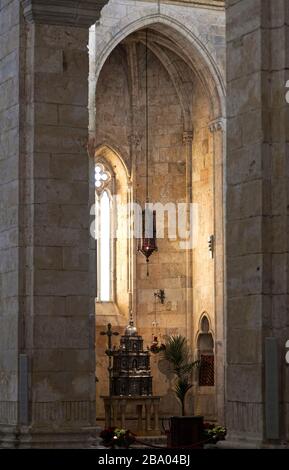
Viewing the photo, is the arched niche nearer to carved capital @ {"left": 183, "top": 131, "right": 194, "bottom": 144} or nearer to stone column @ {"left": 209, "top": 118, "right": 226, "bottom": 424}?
stone column @ {"left": 209, "top": 118, "right": 226, "bottom": 424}

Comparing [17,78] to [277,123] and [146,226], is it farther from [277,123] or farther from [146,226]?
[146,226]

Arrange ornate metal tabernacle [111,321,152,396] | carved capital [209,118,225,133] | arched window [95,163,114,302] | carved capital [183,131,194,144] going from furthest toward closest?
carved capital [183,131,194,144]
arched window [95,163,114,302]
carved capital [209,118,225,133]
ornate metal tabernacle [111,321,152,396]

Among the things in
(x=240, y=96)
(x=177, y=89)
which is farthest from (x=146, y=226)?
(x=240, y=96)

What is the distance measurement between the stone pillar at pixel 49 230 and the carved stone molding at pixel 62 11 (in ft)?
0.03

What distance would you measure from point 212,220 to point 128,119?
3319 mm

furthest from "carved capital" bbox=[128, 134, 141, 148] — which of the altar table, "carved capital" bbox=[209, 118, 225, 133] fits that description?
the altar table

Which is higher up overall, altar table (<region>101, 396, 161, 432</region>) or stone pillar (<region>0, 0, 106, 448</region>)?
stone pillar (<region>0, 0, 106, 448</region>)

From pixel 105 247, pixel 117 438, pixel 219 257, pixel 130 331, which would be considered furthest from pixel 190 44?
pixel 117 438

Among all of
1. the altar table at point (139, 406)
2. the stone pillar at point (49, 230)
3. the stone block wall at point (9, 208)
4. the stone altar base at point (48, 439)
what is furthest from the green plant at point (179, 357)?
the stone altar base at point (48, 439)

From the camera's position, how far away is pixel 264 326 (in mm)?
7863

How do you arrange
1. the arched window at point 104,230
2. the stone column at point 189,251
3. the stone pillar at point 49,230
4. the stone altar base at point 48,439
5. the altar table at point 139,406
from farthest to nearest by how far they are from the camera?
the arched window at point 104,230 < the stone column at point 189,251 < the altar table at point 139,406 < the stone pillar at point 49,230 < the stone altar base at point 48,439

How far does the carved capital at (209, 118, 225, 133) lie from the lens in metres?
23.9

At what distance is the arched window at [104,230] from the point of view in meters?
25.5

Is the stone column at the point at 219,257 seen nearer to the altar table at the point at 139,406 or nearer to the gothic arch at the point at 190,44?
the gothic arch at the point at 190,44
